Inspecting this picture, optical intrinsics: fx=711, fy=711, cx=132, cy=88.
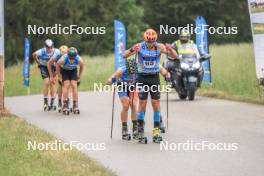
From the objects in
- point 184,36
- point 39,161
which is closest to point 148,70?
point 39,161

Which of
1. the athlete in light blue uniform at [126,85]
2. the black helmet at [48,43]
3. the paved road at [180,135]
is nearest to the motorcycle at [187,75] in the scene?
the paved road at [180,135]

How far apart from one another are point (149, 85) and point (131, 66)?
0.64 metres

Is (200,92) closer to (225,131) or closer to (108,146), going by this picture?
(225,131)

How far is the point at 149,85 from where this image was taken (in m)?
12.6

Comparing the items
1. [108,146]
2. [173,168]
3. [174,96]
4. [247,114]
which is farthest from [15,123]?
[174,96]

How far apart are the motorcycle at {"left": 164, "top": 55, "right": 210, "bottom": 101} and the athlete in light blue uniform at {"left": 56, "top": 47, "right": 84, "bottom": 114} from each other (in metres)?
3.51

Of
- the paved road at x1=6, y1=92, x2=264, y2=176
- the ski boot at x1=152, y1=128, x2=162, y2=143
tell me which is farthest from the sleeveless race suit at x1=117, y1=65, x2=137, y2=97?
the ski boot at x1=152, y1=128, x2=162, y2=143

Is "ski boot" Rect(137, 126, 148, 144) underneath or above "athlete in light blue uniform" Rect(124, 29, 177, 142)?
underneath

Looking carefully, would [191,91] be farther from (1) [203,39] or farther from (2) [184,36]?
(1) [203,39]

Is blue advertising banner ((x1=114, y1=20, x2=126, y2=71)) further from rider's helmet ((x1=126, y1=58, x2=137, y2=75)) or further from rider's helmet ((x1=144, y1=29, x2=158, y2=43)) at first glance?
rider's helmet ((x1=144, y1=29, x2=158, y2=43))

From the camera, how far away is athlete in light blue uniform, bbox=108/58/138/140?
13.0 m

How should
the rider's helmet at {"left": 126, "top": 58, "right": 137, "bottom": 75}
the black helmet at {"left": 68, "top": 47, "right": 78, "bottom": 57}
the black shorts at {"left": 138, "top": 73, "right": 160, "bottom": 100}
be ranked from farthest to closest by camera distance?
the black helmet at {"left": 68, "top": 47, "right": 78, "bottom": 57}
the rider's helmet at {"left": 126, "top": 58, "right": 137, "bottom": 75}
the black shorts at {"left": 138, "top": 73, "right": 160, "bottom": 100}

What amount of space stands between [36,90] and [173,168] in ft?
64.1

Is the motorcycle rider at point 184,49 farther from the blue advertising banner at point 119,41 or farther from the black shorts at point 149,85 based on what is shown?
the blue advertising banner at point 119,41
